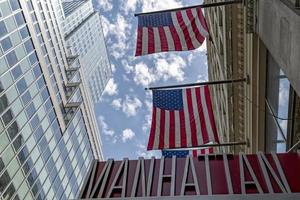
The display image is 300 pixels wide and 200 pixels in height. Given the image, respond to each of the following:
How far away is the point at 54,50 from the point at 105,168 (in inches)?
1605

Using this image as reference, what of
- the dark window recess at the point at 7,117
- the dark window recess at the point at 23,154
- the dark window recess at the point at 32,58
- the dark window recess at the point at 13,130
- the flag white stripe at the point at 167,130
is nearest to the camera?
the flag white stripe at the point at 167,130

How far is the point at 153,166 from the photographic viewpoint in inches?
486

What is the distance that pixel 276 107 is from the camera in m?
14.8

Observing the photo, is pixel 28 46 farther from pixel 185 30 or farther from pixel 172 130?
pixel 172 130

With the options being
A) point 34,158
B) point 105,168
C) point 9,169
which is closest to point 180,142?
point 105,168

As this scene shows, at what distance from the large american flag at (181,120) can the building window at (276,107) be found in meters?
2.48

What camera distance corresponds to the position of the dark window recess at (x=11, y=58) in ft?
104

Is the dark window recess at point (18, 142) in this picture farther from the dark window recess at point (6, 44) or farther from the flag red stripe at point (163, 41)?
the flag red stripe at point (163, 41)

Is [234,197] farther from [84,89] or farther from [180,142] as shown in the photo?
[84,89]

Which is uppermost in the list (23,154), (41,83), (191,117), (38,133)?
(191,117)

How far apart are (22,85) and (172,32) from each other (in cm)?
2223

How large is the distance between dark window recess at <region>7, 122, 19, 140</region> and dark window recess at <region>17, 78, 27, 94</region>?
3397 millimetres

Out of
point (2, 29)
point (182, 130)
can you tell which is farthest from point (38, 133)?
point (182, 130)

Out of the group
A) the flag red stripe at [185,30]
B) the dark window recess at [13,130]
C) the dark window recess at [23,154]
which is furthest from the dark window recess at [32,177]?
the flag red stripe at [185,30]
